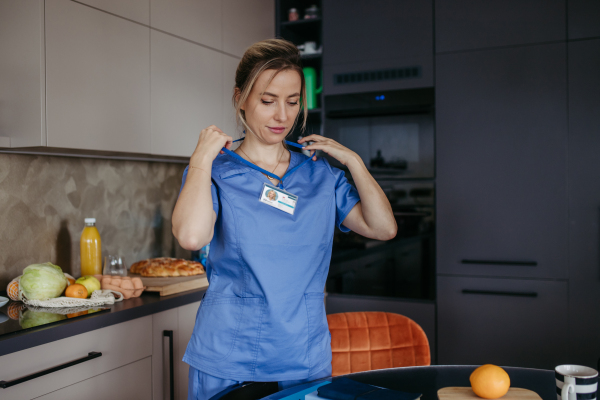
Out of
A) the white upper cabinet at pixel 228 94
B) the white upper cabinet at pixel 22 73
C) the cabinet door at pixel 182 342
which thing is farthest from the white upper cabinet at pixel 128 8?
the cabinet door at pixel 182 342

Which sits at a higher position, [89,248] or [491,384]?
[89,248]

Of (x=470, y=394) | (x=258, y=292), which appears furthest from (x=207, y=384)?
(x=470, y=394)

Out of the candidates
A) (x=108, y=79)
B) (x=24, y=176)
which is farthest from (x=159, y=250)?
(x=108, y=79)

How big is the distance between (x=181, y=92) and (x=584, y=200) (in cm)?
191

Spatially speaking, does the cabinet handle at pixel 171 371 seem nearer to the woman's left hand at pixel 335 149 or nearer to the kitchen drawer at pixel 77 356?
the kitchen drawer at pixel 77 356

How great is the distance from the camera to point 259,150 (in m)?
1.29

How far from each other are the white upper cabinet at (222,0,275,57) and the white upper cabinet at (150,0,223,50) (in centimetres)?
7

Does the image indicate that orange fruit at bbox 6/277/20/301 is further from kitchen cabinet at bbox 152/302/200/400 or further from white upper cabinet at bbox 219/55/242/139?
white upper cabinet at bbox 219/55/242/139

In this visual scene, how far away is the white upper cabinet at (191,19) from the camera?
2137 millimetres

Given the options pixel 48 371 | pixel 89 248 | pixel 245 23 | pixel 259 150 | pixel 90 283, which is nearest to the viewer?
pixel 259 150

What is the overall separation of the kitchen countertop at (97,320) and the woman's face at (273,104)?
32.7 inches

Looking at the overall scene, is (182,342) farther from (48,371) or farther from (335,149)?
(335,149)

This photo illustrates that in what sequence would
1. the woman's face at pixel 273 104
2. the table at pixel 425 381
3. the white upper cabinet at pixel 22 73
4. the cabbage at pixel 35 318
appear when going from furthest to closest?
the white upper cabinet at pixel 22 73 < the cabbage at pixel 35 318 < the woman's face at pixel 273 104 < the table at pixel 425 381

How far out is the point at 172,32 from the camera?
7.21ft
